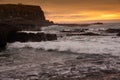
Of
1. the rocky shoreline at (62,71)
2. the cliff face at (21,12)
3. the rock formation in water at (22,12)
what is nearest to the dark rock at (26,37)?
the rocky shoreline at (62,71)

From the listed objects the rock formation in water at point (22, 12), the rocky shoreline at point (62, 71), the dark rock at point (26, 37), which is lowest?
the rock formation in water at point (22, 12)

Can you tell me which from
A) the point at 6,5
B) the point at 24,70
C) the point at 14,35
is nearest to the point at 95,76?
the point at 24,70

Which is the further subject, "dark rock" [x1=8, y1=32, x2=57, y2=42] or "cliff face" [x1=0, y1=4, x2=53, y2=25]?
"cliff face" [x1=0, y1=4, x2=53, y2=25]

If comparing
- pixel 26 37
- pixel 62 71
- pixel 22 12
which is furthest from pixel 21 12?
pixel 62 71

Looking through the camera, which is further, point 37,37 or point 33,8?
point 33,8

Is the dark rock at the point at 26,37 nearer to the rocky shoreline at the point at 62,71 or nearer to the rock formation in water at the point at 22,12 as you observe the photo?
the rocky shoreline at the point at 62,71

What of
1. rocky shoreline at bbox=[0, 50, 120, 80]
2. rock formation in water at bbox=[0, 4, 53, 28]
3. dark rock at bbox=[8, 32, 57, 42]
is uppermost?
rocky shoreline at bbox=[0, 50, 120, 80]

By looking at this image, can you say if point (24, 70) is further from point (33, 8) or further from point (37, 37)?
point (33, 8)

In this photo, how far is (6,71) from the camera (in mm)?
11180

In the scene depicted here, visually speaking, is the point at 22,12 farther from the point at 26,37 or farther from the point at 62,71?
the point at 62,71

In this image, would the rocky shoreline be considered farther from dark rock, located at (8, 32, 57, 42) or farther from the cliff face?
the cliff face

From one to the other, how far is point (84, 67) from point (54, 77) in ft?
7.32

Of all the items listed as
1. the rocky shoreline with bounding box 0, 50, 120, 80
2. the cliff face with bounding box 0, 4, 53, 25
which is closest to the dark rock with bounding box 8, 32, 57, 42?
the rocky shoreline with bounding box 0, 50, 120, 80

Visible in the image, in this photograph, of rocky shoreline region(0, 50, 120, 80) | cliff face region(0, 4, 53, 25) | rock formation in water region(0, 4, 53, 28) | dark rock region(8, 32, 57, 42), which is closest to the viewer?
rocky shoreline region(0, 50, 120, 80)
